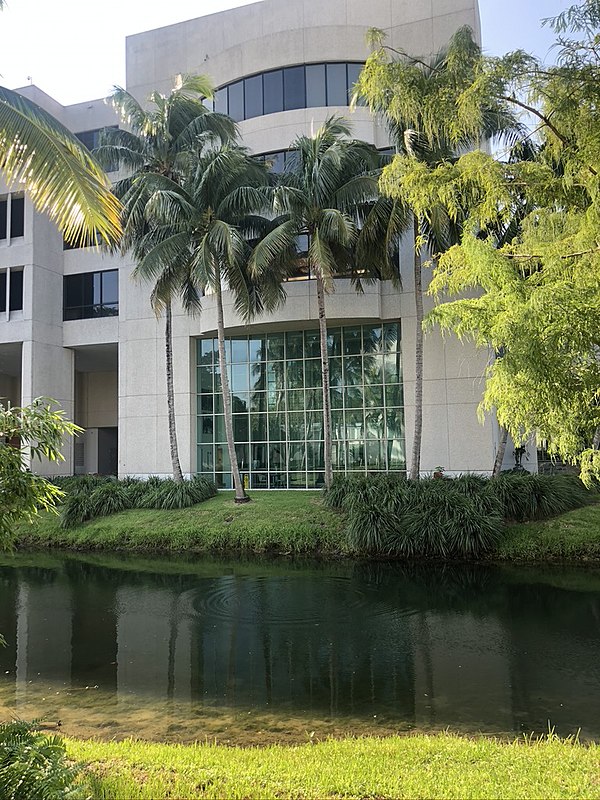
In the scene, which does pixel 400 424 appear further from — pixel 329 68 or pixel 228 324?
pixel 329 68

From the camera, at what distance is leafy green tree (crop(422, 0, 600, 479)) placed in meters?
6.41

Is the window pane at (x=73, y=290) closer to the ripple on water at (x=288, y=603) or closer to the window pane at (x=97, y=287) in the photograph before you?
the window pane at (x=97, y=287)

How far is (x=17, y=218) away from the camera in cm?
2962

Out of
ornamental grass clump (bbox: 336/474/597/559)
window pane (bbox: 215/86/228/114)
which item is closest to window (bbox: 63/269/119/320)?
window pane (bbox: 215/86/228/114)

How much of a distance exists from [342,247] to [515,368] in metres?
14.8

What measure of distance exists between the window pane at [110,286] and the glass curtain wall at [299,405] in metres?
5.41

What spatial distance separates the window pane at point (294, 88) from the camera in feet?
82.4

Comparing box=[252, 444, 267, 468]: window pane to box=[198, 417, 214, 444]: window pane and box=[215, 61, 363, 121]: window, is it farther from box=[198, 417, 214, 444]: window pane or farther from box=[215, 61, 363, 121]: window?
box=[215, 61, 363, 121]: window

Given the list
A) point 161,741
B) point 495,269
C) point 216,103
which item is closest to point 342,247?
point 216,103

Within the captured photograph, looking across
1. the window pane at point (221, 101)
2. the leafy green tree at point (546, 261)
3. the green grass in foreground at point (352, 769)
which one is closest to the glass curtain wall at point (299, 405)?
the window pane at point (221, 101)

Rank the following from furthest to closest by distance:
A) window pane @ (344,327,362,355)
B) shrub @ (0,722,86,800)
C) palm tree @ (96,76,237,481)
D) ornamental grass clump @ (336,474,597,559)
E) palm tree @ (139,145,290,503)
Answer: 1. window pane @ (344,327,362,355)
2. palm tree @ (96,76,237,481)
3. palm tree @ (139,145,290,503)
4. ornamental grass clump @ (336,474,597,559)
5. shrub @ (0,722,86,800)

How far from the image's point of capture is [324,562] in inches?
671

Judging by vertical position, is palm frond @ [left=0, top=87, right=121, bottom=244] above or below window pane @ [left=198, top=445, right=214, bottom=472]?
above

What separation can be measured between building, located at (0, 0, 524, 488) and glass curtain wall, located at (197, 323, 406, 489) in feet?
0.18
